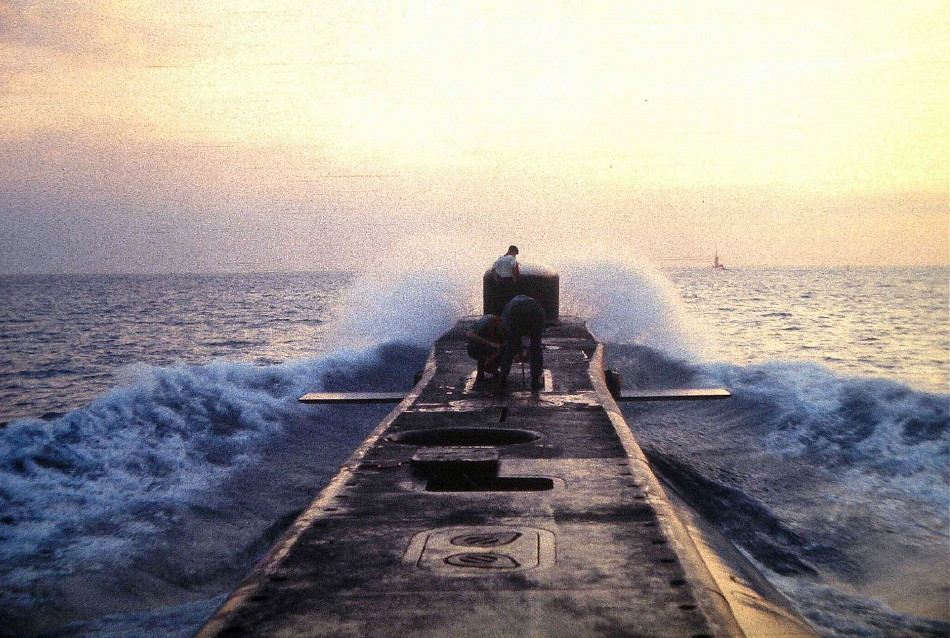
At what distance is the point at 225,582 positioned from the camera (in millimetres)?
8727

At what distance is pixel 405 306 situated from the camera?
3161 centimetres

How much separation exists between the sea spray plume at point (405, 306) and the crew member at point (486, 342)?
1436 cm

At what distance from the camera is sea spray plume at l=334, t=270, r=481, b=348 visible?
28312 millimetres

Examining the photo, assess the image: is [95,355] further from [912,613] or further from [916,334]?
[916,334]

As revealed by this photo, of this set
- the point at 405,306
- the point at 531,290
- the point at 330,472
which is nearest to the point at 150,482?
the point at 330,472

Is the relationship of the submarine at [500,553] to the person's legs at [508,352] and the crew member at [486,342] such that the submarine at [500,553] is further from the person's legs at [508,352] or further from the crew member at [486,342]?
the crew member at [486,342]

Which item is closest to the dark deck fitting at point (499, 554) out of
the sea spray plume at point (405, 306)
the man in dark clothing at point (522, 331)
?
the man in dark clothing at point (522, 331)

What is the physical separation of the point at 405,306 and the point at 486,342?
781 inches

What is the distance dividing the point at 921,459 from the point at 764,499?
11.8 ft

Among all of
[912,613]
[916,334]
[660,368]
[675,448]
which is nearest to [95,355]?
[660,368]

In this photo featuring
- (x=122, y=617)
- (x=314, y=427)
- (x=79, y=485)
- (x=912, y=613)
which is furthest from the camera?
(x=314, y=427)

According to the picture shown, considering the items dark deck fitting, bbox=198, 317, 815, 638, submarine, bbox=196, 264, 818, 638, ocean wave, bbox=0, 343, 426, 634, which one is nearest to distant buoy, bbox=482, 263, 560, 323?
ocean wave, bbox=0, 343, 426, 634

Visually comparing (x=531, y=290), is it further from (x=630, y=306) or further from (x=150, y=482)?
(x=630, y=306)

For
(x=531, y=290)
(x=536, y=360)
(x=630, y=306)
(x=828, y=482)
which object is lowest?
(x=828, y=482)
